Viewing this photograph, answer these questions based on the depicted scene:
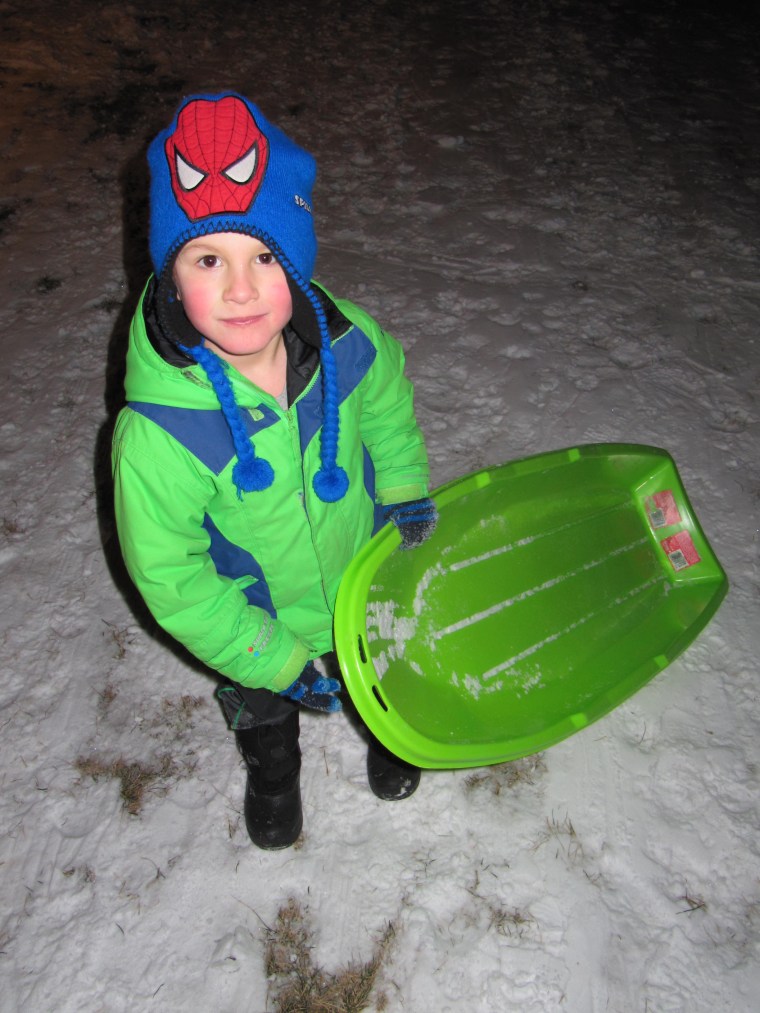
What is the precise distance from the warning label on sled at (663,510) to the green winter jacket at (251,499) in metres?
0.76

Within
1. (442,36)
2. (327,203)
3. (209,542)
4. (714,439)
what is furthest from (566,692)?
(442,36)

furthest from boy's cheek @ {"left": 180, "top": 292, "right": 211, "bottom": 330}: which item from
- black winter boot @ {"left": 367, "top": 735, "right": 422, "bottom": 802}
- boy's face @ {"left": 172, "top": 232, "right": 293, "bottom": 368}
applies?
black winter boot @ {"left": 367, "top": 735, "right": 422, "bottom": 802}

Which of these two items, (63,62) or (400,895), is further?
(63,62)

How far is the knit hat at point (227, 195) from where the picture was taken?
1004mm

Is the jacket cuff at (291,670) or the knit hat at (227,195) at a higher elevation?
the knit hat at (227,195)

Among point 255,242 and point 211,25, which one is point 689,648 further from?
point 211,25

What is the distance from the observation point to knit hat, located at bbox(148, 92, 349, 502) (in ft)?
3.29

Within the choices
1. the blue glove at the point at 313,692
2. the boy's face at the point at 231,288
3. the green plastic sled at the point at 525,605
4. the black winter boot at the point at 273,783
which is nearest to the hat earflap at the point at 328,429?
the boy's face at the point at 231,288

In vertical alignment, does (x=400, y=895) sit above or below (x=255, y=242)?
below

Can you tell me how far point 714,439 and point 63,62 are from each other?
11.9ft

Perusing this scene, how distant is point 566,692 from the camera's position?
5.41 ft

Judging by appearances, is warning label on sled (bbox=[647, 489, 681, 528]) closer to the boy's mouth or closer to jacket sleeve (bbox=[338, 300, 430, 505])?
jacket sleeve (bbox=[338, 300, 430, 505])

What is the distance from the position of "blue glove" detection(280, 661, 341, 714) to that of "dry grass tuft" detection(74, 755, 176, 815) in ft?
Answer: 1.57

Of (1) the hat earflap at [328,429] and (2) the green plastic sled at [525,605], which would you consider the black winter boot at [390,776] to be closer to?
(2) the green plastic sled at [525,605]
